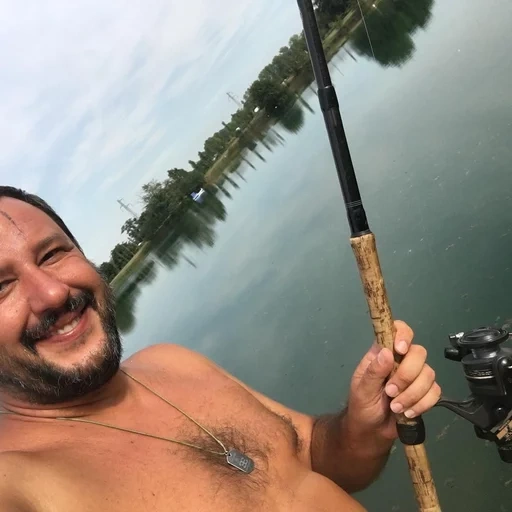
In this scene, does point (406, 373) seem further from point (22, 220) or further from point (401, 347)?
point (22, 220)

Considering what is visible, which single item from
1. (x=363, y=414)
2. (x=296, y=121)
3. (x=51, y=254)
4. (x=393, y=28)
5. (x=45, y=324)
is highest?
(x=51, y=254)

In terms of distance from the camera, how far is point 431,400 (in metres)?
1.44

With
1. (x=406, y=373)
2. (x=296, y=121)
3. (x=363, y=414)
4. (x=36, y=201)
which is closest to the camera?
(x=406, y=373)

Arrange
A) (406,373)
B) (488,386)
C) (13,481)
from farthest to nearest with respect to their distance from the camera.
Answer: (488,386) → (406,373) → (13,481)

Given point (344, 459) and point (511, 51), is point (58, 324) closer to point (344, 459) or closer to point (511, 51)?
point (344, 459)

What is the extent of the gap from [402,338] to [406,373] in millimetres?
104

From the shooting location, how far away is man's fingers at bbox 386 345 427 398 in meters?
1.41

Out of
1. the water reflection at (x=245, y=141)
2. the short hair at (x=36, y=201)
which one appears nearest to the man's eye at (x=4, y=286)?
the short hair at (x=36, y=201)

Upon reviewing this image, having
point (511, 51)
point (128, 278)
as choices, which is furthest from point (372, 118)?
point (128, 278)

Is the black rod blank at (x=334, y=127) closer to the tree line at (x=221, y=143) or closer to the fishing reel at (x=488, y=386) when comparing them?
the fishing reel at (x=488, y=386)

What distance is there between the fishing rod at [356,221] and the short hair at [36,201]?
1.16 meters

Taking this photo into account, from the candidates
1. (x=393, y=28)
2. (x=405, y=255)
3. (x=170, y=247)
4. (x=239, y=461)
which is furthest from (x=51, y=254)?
(x=170, y=247)

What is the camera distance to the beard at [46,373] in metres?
1.59

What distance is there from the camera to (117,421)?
68.2 inches
